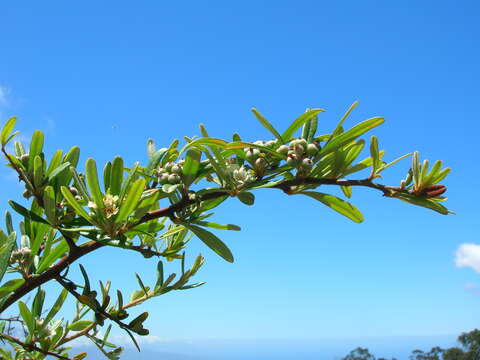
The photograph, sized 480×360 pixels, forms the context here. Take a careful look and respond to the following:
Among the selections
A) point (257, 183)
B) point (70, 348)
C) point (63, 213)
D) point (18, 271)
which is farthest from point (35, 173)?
point (70, 348)

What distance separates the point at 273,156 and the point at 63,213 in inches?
27.0

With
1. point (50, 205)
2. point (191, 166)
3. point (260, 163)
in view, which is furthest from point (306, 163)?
point (50, 205)

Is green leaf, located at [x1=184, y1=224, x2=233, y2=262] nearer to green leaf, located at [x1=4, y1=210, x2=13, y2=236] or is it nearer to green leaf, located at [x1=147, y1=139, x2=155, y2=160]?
green leaf, located at [x1=147, y1=139, x2=155, y2=160]

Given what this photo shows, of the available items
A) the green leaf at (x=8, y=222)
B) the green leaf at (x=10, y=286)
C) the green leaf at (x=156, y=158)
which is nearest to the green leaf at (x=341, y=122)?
the green leaf at (x=156, y=158)

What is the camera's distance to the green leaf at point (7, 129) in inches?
54.3

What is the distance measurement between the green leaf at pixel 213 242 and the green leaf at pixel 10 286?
0.54m

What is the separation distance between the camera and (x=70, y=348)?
1.92 metres

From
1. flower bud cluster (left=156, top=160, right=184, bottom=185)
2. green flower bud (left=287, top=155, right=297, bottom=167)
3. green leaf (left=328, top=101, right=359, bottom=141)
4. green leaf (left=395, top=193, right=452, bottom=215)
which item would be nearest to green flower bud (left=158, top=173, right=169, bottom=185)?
flower bud cluster (left=156, top=160, right=184, bottom=185)

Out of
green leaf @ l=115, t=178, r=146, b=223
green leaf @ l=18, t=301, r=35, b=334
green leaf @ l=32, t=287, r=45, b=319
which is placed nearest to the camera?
green leaf @ l=115, t=178, r=146, b=223

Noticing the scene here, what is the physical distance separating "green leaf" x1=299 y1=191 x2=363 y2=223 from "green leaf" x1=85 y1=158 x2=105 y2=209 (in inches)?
22.4

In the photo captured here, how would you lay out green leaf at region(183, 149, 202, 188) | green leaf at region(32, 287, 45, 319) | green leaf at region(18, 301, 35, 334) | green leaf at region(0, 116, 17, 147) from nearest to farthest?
green leaf at region(183, 149, 202, 188), green leaf at region(0, 116, 17, 147), green leaf at region(18, 301, 35, 334), green leaf at region(32, 287, 45, 319)

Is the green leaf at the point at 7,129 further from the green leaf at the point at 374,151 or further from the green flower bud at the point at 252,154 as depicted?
the green leaf at the point at 374,151

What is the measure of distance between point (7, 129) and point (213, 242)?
30.5 inches

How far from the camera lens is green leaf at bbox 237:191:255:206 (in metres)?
1.16
